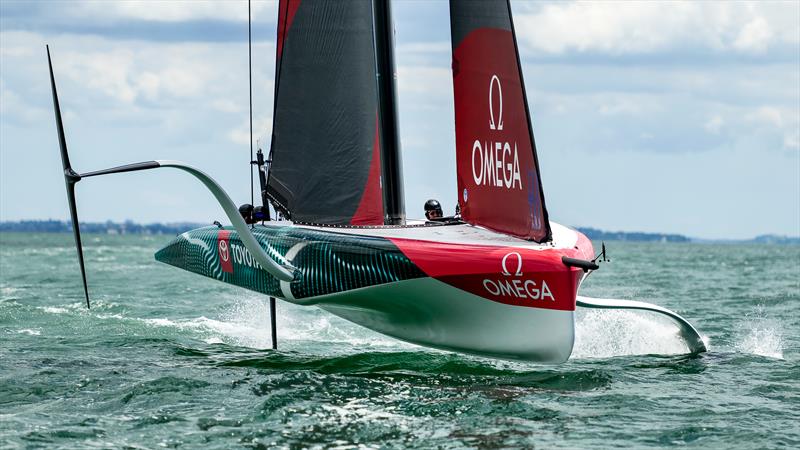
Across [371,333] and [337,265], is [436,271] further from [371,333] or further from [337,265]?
[371,333]

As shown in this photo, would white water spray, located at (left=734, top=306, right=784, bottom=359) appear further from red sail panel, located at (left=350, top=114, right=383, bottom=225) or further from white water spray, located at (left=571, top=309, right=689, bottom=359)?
red sail panel, located at (left=350, top=114, right=383, bottom=225)

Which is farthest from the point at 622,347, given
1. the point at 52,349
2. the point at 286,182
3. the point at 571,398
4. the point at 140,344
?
the point at 52,349

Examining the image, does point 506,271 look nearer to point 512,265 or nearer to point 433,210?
point 512,265

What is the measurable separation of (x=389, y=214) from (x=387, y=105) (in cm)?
107

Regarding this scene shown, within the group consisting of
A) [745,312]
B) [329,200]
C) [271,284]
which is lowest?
[745,312]

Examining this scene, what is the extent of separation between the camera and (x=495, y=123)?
914 centimetres

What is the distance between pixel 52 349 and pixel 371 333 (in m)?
3.85

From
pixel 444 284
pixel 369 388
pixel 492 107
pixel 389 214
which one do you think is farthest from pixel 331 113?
pixel 369 388

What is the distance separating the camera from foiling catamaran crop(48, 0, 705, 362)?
891 cm

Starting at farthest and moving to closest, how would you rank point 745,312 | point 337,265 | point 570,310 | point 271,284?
point 745,312, point 271,284, point 337,265, point 570,310

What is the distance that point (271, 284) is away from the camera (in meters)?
10.6

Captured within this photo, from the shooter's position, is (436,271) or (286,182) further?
(286,182)

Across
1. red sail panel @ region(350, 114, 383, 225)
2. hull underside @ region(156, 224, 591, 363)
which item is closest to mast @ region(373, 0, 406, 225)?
red sail panel @ region(350, 114, 383, 225)

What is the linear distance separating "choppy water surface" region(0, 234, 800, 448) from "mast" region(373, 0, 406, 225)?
1.62 metres
